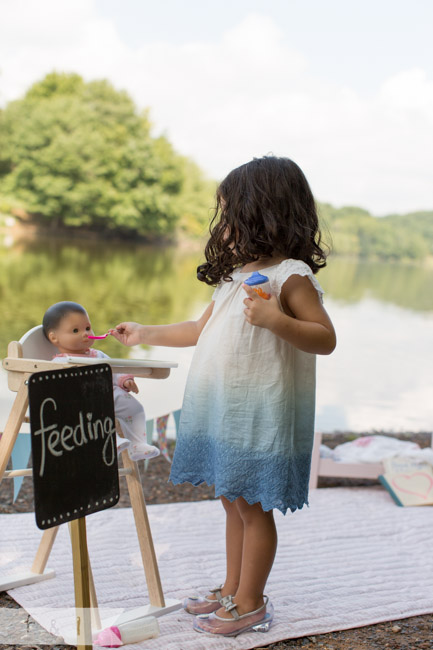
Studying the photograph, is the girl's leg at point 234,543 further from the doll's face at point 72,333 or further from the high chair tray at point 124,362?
the doll's face at point 72,333

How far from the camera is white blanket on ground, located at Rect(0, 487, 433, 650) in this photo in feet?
7.21

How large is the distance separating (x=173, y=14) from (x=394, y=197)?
1723cm

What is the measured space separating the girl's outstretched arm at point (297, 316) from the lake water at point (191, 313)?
222 mm

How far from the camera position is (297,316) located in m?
1.90

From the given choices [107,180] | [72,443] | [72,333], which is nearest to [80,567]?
[72,443]

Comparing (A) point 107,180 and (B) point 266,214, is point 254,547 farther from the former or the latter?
(A) point 107,180

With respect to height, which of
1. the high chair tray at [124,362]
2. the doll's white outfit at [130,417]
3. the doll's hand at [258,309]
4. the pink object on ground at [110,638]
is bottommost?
the pink object on ground at [110,638]

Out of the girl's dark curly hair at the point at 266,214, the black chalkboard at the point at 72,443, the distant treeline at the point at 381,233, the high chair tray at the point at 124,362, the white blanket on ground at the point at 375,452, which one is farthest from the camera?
the distant treeline at the point at 381,233

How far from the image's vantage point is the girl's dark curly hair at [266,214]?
1.95 meters

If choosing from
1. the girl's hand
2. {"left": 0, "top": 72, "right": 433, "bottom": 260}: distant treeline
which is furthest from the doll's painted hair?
{"left": 0, "top": 72, "right": 433, "bottom": 260}: distant treeline

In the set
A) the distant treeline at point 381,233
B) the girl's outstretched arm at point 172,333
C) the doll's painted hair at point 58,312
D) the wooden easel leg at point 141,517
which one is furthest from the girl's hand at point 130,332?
the distant treeline at point 381,233

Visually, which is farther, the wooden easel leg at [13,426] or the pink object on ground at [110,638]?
the pink object on ground at [110,638]

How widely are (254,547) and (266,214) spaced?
0.90 m

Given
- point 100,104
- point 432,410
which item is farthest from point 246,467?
point 100,104
